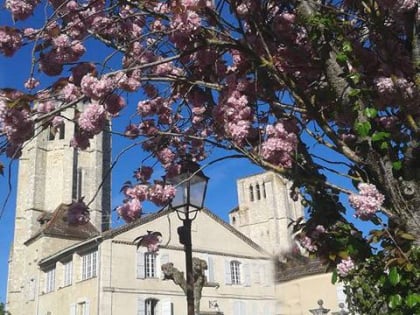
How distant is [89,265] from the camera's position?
25641 mm

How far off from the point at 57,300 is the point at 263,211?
4799 cm

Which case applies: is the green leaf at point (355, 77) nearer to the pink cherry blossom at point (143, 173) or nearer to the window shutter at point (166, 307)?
the pink cherry blossom at point (143, 173)

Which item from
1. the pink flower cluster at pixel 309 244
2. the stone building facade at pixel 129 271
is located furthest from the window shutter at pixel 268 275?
the pink flower cluster at pixel 309 244

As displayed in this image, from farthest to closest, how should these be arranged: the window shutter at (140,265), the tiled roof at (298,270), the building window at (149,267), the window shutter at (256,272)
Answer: the window shutter at (256,272)
the building window at (149,267)
the window shutter at (140,265)
the tiled roof at (298,270)

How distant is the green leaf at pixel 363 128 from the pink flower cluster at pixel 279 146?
1.63 ft

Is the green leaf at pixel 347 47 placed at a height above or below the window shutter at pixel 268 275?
below

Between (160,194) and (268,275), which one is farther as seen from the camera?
(268,275)

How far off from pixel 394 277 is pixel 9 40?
3.05m

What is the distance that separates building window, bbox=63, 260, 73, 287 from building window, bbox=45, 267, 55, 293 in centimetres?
162

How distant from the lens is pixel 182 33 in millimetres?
3752

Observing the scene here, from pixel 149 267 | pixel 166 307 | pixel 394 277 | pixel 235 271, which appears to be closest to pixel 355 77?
pixel 394 277

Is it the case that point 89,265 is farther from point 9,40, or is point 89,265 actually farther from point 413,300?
point 413,300

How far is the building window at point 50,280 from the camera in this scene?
29125 millimetres

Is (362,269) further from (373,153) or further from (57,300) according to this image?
(57,300)
